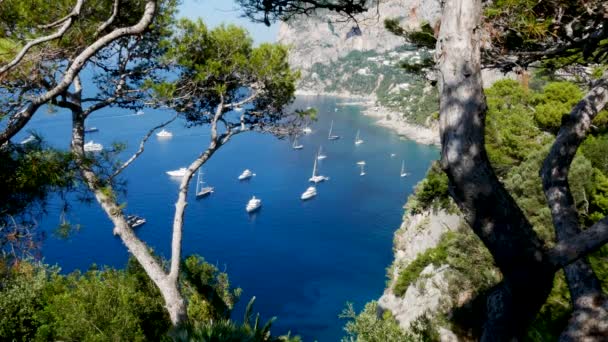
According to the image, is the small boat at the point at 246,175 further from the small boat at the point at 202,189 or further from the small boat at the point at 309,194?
the small boat at the point at 309,194

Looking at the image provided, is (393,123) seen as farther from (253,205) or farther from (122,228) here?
(122,228)

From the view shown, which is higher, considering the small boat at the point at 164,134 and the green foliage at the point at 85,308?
the green foliage at the point at 85,308

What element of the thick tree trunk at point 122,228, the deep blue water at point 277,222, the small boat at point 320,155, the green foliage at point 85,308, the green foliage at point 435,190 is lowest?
the small boat at point 320,155

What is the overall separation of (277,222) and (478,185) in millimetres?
31248

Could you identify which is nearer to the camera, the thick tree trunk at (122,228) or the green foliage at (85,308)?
the thick tree trunk at (122,228)

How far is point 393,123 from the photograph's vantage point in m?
71.0

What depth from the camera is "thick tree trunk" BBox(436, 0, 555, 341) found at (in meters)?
1.85

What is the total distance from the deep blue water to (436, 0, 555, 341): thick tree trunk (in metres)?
19.6

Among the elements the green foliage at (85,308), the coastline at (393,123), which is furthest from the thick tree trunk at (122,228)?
the coastline at (393,123)

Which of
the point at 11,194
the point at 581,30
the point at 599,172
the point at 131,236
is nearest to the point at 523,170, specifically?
the point at 599,172

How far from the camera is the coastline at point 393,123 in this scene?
58.7m

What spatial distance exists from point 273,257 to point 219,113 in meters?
22.1

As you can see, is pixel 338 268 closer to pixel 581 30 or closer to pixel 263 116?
pixel 263 116

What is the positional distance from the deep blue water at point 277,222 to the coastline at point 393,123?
603 cm
